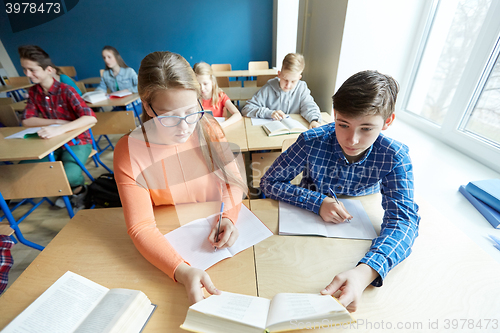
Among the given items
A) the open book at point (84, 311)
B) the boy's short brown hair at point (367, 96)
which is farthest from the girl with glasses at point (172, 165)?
the boy's short brown hair at point (367, 96)

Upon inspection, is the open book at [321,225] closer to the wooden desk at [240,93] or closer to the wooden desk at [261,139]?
the wooden desk at [261,139]

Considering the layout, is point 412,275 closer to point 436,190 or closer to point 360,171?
point 360,171

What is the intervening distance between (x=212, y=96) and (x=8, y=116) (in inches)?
81.1

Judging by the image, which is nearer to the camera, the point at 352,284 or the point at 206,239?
the point at 352,284

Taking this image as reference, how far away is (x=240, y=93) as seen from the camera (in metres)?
2.90

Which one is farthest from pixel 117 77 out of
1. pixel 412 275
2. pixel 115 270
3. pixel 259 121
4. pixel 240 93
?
pixel 412 275

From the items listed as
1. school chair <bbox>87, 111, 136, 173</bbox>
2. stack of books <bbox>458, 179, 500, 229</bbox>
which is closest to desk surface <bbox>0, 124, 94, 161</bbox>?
school chair <bbox>87, 111, 136, 173</bbox>

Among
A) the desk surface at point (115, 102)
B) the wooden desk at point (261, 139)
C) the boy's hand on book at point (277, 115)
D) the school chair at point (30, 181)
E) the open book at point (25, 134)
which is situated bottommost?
the school chair at point (30, 181)

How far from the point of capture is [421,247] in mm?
683

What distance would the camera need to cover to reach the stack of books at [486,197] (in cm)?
86

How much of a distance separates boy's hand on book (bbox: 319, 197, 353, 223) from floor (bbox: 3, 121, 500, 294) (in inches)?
14.0

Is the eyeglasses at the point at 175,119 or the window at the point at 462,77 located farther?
the window at the point at 462,77

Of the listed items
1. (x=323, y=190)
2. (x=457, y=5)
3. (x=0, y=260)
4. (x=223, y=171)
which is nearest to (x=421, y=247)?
(x=323, y=190)

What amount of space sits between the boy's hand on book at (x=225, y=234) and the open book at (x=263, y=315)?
0.60 feet
